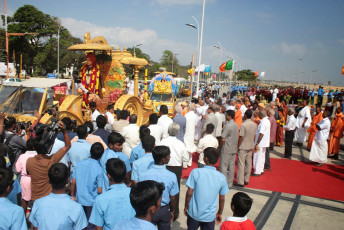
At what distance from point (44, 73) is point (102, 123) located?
1771 inches

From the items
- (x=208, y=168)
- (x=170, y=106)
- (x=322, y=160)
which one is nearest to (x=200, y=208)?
(x=208, y=168)

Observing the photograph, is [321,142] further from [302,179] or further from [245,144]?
[245,144]

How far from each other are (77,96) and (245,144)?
14.7 ft

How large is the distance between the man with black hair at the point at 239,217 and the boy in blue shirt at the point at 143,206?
892 millimetres

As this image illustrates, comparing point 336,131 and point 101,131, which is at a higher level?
point 101,131

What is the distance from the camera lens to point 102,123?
15.9ft

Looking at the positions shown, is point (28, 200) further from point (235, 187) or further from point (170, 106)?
point (170, 106)

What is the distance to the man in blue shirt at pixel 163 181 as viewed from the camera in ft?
9.71

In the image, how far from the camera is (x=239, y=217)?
2.45 m

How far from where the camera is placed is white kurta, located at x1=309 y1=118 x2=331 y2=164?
7.52 meters

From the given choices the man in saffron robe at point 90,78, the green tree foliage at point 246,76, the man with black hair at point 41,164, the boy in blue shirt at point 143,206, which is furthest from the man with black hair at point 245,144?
the green tree foliage at point 246,76

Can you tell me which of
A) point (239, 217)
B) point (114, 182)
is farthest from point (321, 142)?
point (114, 182)

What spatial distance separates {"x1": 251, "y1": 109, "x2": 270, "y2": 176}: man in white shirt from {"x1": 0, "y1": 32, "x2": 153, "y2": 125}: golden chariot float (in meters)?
3.93

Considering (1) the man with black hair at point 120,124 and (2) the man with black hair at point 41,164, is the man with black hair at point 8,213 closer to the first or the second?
(2) the man with black hair at point 41,164
